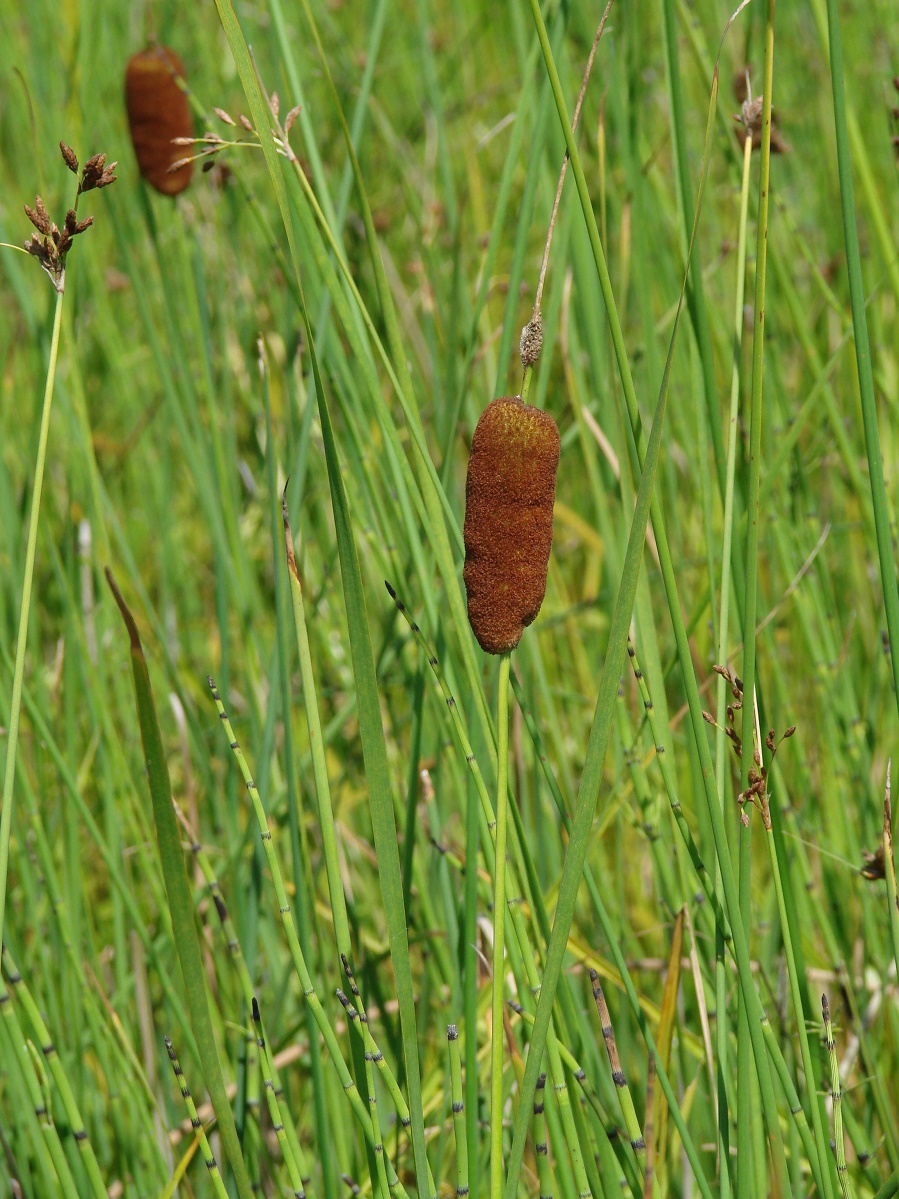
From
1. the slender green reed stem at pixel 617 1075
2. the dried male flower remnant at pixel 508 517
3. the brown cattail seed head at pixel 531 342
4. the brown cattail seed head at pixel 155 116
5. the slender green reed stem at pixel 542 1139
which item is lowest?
the slender green reed stem at pixel 542 1139

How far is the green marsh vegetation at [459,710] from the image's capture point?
67 centimetres

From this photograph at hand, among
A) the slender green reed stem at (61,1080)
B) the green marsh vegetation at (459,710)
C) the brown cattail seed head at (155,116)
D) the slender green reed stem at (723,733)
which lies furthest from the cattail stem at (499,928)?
the brown cattail seed head at (155,116)

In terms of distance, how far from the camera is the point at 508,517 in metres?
0.58

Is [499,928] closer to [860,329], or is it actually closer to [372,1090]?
[372,1090]

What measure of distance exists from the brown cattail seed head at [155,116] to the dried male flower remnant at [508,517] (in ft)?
2.72

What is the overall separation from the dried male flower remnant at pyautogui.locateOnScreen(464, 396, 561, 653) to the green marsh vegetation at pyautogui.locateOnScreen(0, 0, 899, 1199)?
0.06m

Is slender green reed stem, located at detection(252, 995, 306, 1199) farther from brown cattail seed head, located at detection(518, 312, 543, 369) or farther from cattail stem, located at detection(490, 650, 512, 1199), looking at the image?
brown cattail seed head, located at detection(518, 312, 543, 369)

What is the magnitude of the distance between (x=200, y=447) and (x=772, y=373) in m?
0.71

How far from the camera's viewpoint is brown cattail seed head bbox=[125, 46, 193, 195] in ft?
4.11

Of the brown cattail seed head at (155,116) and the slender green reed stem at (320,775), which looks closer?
the slender green reed stem at (320,775)

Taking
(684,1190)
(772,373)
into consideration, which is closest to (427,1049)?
(684,1190)

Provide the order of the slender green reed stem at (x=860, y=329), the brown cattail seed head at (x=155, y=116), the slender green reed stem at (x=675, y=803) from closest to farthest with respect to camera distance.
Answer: the slender green reed stem at (x=860, y=329)
the slender green reed stem at (x=675, y=803)
the brown cattail seed head at (x=155, y=116)

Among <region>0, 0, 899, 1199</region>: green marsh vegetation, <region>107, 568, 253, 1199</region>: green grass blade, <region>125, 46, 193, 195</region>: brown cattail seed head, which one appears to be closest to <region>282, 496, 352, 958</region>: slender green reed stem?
<region>0, 0, 899, 1199</region>: green marsh vegetation

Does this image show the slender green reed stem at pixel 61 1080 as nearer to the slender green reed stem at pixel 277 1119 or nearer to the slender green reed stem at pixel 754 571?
the slender green reed stem at pixel 277 1119
